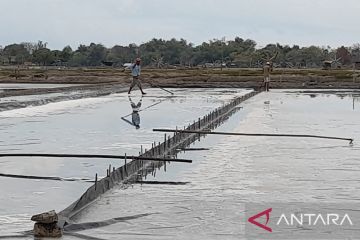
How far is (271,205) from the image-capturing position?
5398mm

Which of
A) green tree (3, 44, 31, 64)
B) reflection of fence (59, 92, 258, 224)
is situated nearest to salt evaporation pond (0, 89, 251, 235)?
reflection of fence (59, 92, 258, 224)

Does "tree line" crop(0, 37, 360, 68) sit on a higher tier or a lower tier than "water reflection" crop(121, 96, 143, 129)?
higher

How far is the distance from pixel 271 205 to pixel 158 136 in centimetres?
492

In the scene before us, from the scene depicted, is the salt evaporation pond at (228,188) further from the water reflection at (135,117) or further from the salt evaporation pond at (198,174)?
the water reflection at (135,117)

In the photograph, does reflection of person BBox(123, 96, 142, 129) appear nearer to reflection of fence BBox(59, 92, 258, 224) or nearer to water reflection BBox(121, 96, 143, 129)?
water reflection BBox(121, 96, 143, 129)

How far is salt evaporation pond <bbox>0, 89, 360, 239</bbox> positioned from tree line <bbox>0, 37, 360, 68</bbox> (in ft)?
243

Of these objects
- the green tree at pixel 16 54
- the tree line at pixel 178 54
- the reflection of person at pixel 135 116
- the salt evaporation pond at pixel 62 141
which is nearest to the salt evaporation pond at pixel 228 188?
the salt evaporation pond at pixel 62 141

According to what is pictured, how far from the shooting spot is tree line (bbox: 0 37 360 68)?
9006 cm

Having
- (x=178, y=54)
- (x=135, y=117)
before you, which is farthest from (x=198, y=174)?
(x=178, y=54)

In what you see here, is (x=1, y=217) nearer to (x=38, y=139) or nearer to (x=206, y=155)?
(x=206, y=155)

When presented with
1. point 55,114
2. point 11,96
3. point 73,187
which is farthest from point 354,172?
point 11,96

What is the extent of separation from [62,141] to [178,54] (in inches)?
3652

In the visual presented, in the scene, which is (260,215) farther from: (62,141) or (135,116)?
(135,116)

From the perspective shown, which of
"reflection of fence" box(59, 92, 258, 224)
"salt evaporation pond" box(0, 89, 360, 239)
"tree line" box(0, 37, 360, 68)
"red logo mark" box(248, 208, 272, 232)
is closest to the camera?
"red logo mark" box(248, 208, 272, 232)
